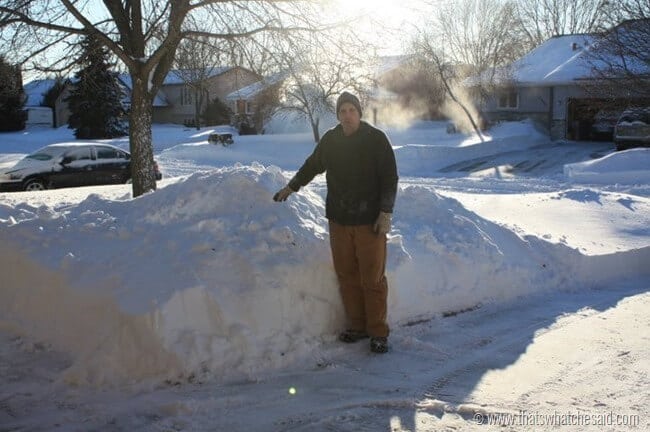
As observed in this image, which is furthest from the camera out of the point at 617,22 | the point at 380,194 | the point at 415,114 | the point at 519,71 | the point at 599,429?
the point at 415,114

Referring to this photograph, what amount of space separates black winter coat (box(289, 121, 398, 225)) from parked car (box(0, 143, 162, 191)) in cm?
1386

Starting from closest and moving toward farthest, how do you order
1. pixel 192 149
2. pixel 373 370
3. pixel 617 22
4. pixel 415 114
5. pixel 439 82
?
pixel 373 370 < pixel 617 22 < pixel 192 149 < pixel 439 82 < pixel 415 114

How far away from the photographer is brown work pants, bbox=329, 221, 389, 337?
508 cm

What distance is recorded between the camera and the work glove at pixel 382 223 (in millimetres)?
4957

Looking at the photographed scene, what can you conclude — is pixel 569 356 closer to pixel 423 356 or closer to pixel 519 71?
pixel 423 356

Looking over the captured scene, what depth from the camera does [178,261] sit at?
5164mm

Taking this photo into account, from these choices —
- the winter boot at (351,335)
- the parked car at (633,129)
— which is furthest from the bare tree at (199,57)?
the parked car at (633,129)

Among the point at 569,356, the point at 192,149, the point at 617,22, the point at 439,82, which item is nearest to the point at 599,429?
the point at 569,356

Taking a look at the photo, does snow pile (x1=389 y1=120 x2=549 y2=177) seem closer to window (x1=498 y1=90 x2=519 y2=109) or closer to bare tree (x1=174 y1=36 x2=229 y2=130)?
window (x1=498 y1=90 x2=519 y2=109)

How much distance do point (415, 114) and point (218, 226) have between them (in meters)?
46.0

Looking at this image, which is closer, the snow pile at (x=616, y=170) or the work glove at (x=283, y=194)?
the work glove at (x=283, y=194)

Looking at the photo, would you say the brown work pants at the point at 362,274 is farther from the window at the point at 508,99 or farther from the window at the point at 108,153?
the window at the point at 508,99

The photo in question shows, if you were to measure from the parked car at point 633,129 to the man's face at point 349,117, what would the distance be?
23.9 metres

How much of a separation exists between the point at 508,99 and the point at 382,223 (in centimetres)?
3900
